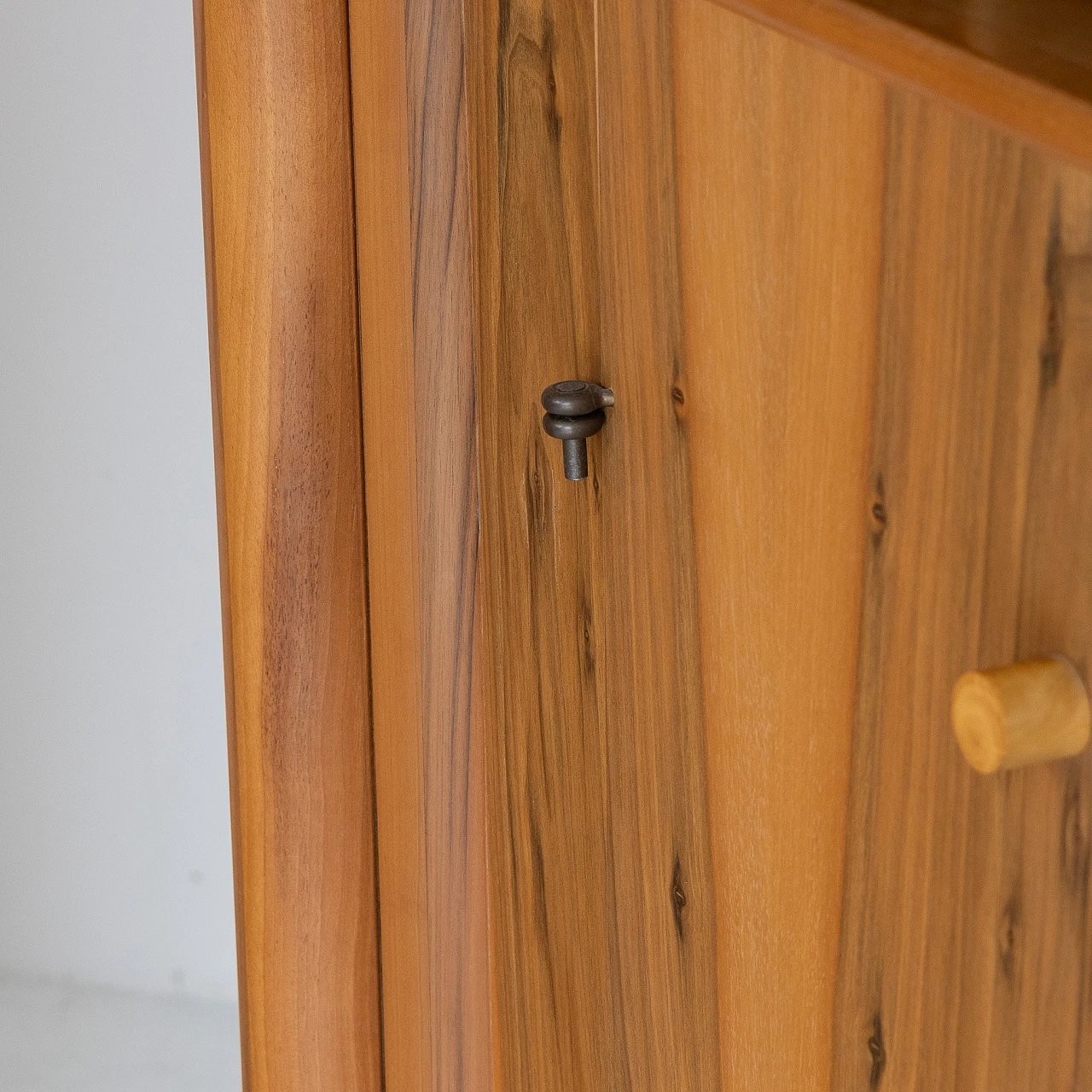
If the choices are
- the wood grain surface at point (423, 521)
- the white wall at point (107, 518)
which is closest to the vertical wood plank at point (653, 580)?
the wood grain surface at point (423, 521)

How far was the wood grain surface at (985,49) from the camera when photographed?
28 cm

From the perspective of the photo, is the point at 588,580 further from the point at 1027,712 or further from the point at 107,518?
the point at 107,518

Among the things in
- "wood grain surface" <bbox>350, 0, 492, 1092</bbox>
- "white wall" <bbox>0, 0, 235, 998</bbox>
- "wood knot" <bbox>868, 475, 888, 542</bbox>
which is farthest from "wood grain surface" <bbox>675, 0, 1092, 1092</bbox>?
"white wall" <bbox>0, 0, 235, 998</bbox>

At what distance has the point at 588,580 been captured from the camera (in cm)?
49

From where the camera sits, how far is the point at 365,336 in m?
0.62

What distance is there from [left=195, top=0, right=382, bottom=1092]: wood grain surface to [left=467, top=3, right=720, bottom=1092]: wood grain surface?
0.10m

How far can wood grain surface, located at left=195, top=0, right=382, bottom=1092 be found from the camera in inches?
23.6

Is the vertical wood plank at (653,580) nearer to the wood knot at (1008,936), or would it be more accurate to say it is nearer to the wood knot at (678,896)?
the wood knot at (678,896)

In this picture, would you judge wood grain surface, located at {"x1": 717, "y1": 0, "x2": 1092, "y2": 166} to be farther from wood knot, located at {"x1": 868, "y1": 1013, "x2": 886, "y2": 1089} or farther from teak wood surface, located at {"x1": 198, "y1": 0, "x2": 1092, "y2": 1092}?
wood knot, located at {"x1": 868, "y1": 1013, "x2": 886, "y2": 1089}

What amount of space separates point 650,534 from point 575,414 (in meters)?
0.04

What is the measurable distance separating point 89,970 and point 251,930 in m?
0.75

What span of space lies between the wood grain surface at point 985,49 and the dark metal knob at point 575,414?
0.14 metres

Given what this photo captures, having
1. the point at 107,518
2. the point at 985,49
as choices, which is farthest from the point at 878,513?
the point at 107,518

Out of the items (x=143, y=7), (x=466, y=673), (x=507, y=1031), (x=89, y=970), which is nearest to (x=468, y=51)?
(x=466, y=673)
